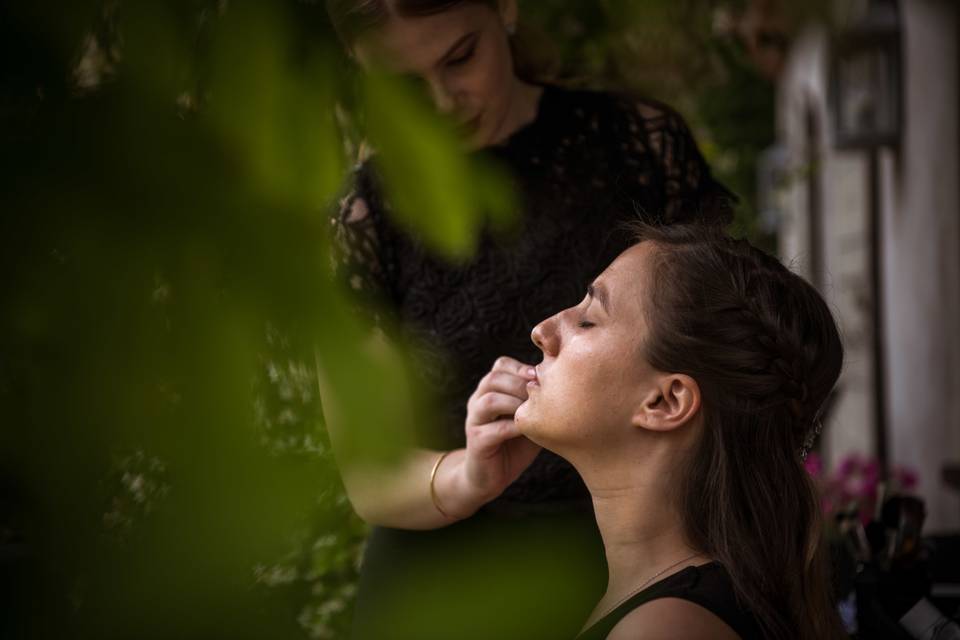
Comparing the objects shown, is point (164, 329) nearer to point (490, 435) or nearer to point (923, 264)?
point (490, 435)

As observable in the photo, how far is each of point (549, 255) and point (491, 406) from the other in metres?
0.40

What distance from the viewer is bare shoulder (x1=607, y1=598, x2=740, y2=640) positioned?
1.27m

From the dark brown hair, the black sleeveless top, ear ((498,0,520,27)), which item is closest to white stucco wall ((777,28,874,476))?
the dark brown hair

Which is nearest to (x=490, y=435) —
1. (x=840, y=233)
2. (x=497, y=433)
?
(x=497, y=433)

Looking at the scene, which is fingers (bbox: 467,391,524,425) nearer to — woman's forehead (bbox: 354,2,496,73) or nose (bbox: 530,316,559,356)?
nose (bbox: 530,316,559,356)

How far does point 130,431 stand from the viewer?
0.54 metres

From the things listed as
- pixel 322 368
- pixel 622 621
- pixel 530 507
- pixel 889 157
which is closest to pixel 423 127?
pixel 322 368

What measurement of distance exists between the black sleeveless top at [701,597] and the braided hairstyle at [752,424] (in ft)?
0.14

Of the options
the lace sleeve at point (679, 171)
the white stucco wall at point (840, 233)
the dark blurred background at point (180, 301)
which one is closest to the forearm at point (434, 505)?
the lace sleeve at point (679, 171)

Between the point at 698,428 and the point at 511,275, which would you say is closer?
the point at 698,428

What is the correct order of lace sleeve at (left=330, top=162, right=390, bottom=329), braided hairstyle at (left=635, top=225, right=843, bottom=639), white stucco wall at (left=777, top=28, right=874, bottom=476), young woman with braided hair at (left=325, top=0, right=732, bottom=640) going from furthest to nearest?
white stucco wall at (left=777, top=28, right=874, bottom=476), young woman with braided hair at (left=325, top=0, right=732, bottom=640), braided hairstyle at (left=635, top=225, right=843, bottom=639), lace sleeve at (left=330, top=162, right=390, bottom=329)

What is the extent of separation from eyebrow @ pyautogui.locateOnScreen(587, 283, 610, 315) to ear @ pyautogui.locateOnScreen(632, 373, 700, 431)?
13 cm

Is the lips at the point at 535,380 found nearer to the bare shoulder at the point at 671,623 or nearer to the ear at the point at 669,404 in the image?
the ear at the point at 669,404

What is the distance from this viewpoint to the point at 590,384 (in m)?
1.46
